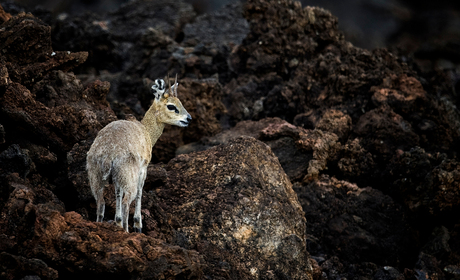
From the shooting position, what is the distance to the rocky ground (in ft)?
29.7

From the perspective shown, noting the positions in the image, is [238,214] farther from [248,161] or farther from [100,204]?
[100,204]

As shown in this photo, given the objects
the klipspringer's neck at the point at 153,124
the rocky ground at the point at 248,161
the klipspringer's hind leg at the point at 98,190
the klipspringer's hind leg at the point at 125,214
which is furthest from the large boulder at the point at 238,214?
the klipspringer's hind leg at the point at 98,190

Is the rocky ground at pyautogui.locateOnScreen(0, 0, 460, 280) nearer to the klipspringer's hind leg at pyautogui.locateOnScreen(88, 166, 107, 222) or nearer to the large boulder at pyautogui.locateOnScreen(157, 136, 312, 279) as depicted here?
the large boulder at pyautogui.locateOnScreen(157, 136, 312, 279)

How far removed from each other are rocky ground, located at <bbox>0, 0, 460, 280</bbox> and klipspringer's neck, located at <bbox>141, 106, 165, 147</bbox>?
2.56 feet

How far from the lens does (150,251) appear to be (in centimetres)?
886

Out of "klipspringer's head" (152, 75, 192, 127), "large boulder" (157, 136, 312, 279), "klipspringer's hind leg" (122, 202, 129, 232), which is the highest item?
"klipspringer's head" (152, 75, 192, 127)

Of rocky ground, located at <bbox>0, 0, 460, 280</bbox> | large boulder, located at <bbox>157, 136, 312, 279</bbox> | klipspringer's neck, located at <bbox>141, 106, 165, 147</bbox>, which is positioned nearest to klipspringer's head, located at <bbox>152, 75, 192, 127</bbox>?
klipspringer's neck, located at <bbox>141, 106, 165, 147</bbox>

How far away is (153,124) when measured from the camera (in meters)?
12.4

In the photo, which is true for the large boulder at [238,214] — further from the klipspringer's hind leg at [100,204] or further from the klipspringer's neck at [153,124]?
the klipspringer's hind leg at [100,204]

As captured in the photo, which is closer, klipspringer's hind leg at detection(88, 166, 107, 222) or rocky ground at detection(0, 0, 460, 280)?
rocky ground at detection(0, 0, 460, 280)

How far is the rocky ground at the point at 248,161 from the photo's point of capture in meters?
9.05

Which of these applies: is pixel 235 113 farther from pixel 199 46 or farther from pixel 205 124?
pixel 199 46

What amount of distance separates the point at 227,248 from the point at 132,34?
2374 cm

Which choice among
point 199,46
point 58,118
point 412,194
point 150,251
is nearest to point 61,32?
point 199,46
